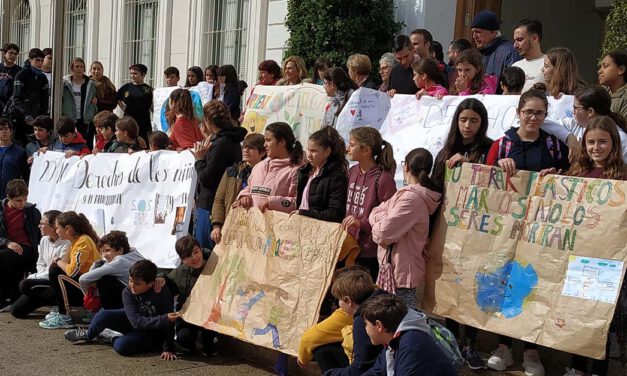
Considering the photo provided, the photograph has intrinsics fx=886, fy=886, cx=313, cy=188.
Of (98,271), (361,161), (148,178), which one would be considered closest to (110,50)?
(148,178)

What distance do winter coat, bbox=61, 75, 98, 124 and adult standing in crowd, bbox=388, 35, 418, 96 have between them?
5.78 metres

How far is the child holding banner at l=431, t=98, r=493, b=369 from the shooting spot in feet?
20.7

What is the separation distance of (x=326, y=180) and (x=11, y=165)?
5.47 metres

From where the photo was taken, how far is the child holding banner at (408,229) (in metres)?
6.08

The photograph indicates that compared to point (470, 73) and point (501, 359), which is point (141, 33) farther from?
point (501, 359)

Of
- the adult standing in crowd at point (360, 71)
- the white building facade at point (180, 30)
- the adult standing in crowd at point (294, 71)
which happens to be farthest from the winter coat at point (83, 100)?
the adult standing in crowd at point (360, 71)

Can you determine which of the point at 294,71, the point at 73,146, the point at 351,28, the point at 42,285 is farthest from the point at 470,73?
the point at 73,146

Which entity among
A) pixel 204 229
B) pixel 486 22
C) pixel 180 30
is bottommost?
pixel 204 229

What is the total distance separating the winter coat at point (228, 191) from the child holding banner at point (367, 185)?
1.38 metres

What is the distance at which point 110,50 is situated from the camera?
19.3 meters

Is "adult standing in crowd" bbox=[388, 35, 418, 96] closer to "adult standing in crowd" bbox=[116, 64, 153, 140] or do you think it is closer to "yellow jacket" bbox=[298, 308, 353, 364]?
"yellow jacket" bbox=[298, 308, 353, 364]

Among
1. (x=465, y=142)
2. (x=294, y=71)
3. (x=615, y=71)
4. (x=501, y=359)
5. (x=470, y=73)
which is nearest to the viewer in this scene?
(x=501, y=359)

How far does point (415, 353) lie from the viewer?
15.3 ft

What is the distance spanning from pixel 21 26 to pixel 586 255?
70.5 ft
